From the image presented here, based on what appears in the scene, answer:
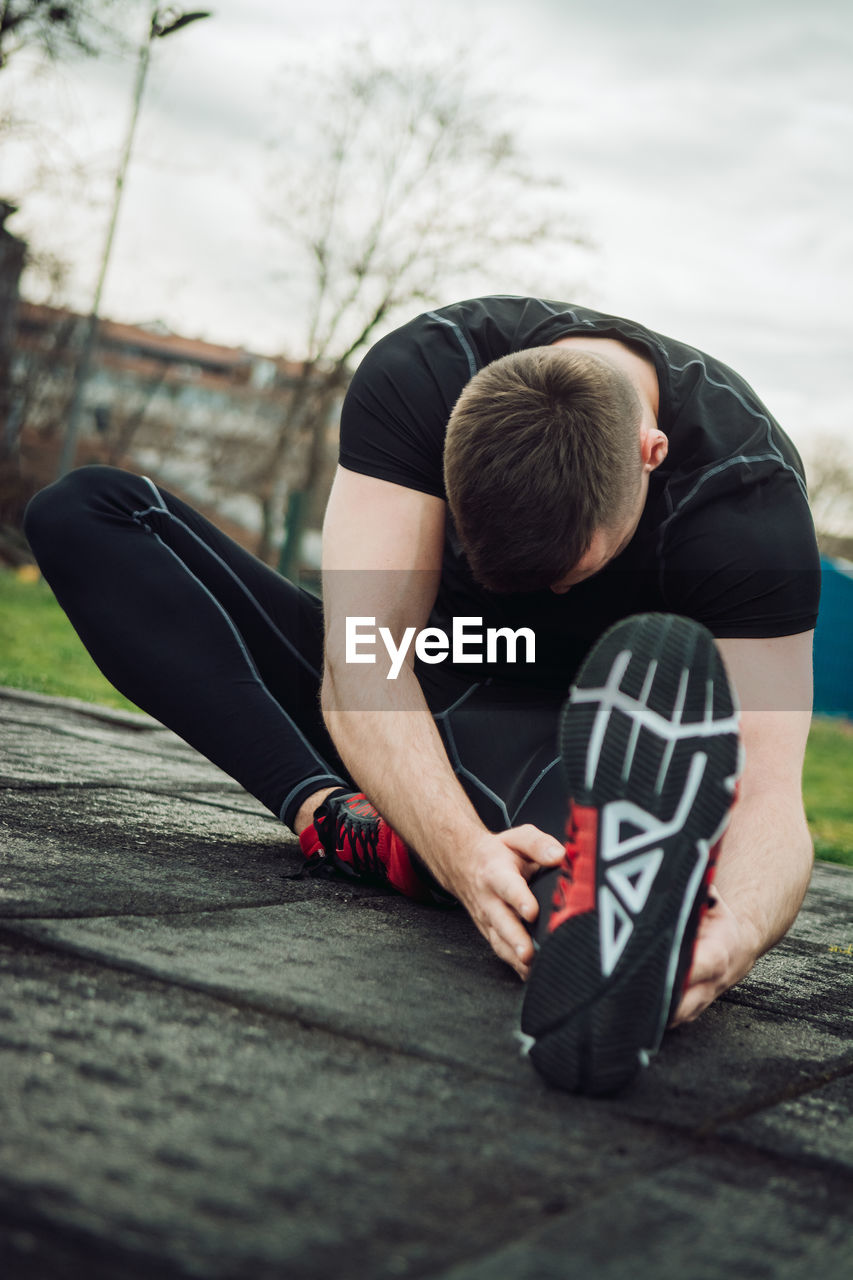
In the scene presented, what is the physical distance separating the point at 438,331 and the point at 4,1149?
1392mm

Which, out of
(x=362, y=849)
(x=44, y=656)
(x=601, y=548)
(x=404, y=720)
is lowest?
(x=44, y=656)

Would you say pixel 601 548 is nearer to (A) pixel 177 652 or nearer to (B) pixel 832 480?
(A) pixel 177 652

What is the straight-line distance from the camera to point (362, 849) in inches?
70.4

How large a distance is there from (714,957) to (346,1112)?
459 millimetres

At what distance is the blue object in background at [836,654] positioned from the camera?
1391 centimetres

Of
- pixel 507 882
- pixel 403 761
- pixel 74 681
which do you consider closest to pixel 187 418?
pixel 74 681

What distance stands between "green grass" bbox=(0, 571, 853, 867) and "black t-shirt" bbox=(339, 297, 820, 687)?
2.20 metres

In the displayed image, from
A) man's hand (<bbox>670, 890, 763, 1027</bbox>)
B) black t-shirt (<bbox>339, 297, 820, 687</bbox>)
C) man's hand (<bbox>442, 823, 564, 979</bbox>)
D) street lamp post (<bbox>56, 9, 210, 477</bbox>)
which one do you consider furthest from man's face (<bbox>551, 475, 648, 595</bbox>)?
street lamp post (<bbox>56, 9, 210, 477</bbox>)

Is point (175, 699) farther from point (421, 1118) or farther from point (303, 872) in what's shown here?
point (421, 1118)

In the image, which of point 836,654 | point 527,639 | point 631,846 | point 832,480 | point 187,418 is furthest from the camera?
point 832,480

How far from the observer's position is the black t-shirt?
5.62 feet

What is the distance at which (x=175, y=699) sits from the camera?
193cm

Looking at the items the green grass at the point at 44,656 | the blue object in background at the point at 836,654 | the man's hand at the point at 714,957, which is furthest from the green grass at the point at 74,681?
the man's hand at the point at 714,957

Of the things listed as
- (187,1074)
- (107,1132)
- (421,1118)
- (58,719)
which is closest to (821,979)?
(421,1118)
